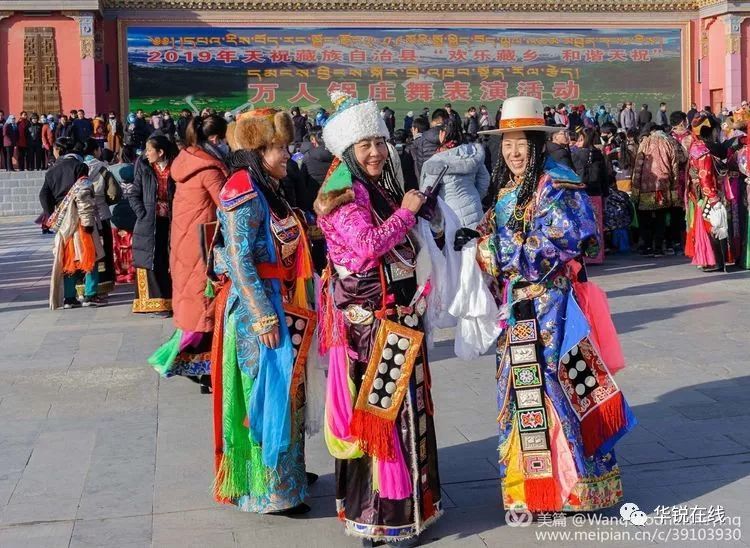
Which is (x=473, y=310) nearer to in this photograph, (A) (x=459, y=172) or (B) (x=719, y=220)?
(A) (x=459, y=172)

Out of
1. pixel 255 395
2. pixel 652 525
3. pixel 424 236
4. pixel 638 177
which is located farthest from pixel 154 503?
pixel 638 177

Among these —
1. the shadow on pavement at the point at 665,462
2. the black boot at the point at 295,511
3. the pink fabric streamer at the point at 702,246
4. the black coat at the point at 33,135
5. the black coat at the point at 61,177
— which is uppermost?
the black coat at the point at 33,135

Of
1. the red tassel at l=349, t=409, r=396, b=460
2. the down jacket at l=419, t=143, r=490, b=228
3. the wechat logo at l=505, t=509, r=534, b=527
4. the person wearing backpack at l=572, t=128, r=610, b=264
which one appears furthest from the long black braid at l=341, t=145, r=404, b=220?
the person wearing backpack at l=572, t=128, r=610, b=264

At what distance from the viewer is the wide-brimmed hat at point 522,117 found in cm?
407

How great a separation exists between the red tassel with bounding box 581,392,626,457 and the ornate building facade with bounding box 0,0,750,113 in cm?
2323

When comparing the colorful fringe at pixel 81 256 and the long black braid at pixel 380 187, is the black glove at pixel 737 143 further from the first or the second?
the long black braid at pixel 380 187

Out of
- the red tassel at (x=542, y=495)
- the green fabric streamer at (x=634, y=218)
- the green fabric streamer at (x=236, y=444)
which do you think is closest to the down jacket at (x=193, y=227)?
the green fabric streamer at (x=236, y=444)

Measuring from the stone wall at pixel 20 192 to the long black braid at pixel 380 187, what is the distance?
18585 mm

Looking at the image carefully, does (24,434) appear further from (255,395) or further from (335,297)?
(335,297)

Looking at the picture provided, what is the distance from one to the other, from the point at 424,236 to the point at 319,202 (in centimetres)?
→ 40

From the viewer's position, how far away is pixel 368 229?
3.80 m

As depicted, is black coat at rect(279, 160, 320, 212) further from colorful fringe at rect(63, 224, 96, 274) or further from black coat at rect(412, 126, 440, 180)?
colorful fringe at rect(63, 224, 96, 274)

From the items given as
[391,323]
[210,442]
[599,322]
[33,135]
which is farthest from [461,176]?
[33,135]

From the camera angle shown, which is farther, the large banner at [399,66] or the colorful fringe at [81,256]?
the large banner at [399,66]
